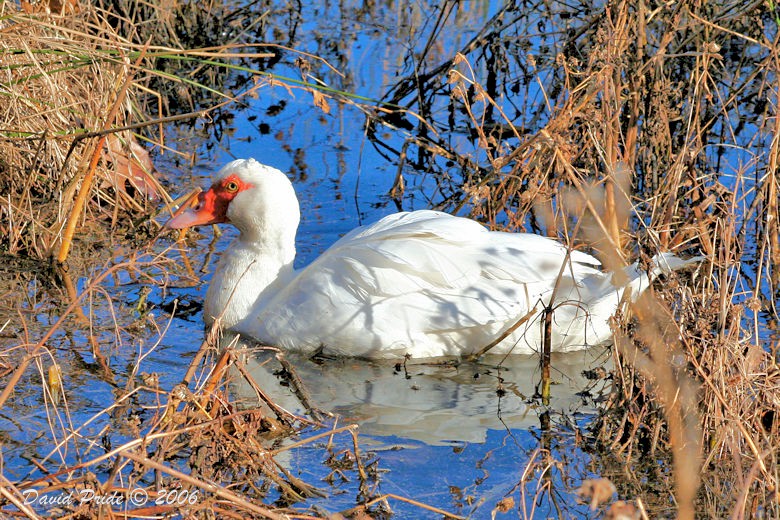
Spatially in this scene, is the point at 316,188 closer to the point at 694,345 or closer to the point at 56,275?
the point at 56,275

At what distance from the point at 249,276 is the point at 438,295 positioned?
112 centimetres

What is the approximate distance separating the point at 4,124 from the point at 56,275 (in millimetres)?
919

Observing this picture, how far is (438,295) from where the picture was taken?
5305 millimetres

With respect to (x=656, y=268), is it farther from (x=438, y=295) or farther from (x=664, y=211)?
(x=438, y=295)

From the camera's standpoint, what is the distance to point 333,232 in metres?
7.00

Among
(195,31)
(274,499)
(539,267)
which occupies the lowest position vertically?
(274,499)

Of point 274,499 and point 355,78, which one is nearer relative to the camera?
point 274,499

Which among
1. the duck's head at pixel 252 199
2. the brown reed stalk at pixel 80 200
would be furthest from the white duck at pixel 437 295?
the brown reed stalk at pixel 80 200

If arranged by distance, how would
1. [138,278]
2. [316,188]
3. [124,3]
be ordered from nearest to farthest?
[138,278]
[316,188]
[124,3]

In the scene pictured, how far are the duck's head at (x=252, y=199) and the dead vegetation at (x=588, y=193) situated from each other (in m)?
0.60

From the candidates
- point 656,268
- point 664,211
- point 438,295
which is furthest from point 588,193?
point 438,295

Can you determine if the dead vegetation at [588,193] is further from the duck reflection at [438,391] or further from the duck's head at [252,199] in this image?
the duck's head at [252,199]

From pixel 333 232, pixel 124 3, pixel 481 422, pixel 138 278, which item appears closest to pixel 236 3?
pixel 124 3

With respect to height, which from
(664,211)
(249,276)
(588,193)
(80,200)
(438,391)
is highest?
(588,193)
